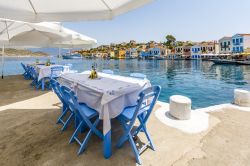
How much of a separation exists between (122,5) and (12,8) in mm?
2058

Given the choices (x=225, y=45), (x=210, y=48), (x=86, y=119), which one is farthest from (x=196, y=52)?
(x=86, y=119)

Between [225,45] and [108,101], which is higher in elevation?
[225,45]

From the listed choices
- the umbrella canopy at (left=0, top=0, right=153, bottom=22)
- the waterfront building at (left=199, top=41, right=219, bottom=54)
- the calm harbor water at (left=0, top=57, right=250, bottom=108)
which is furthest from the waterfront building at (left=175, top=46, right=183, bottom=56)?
the umbrella canopy at (left=0, top=0, right=153, bottom=22)

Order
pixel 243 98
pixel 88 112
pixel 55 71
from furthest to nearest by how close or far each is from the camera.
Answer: pixel 55 71, pixel 243 98, pixel 88 112

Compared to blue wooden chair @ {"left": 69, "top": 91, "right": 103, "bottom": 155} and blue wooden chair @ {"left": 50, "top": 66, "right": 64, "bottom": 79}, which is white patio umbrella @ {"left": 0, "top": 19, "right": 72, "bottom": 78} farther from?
blue wooden chair @ {"left": 69, "top": 91, "right": 103, "bottom": 155}

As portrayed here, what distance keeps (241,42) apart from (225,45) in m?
5.39

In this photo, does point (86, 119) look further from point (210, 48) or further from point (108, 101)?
point (210, 48)

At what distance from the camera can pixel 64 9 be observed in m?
3.34

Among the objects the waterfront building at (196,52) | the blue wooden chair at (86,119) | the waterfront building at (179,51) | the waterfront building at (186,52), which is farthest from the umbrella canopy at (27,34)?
the waterfront building at (179,51)

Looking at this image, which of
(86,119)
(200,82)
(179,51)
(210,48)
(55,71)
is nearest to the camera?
(86,119)

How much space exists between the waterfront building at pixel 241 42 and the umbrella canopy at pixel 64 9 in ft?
184

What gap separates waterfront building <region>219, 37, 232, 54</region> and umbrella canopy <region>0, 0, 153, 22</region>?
60.8 meters

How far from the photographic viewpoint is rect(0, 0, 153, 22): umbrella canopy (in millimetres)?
2750

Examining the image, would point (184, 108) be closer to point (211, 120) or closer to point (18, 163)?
point (211, 120)
